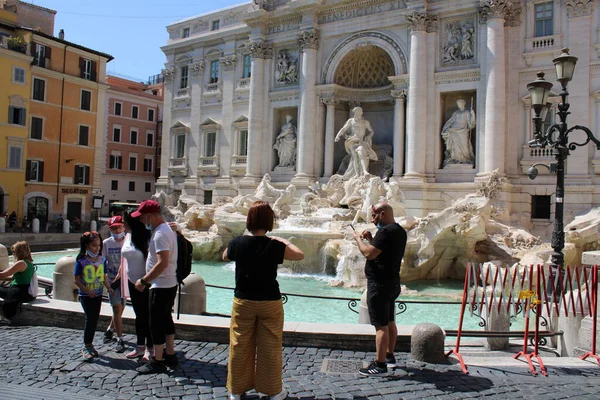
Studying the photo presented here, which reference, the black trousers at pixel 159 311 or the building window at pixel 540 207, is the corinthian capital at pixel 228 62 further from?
the black trousers at pixel 159 311

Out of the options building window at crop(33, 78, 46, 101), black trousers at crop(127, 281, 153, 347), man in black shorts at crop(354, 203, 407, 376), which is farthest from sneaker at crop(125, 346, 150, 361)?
building window at crop(33, 78, 46, 101)

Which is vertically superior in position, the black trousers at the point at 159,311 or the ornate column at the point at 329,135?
the ornate column at the point at 329,135

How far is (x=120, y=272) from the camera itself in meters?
6.79

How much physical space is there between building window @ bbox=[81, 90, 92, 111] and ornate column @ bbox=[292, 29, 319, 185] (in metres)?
16.3

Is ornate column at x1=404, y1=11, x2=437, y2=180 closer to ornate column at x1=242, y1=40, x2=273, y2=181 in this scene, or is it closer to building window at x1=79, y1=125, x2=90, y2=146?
ornate column at x1=242, y1=40, x2=273, y2=181

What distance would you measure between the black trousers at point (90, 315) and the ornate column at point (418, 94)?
1801 cm

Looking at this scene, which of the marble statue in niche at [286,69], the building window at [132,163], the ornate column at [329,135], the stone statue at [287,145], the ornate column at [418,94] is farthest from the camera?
the building window at [132,163]

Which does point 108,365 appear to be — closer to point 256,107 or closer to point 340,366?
point 340,366

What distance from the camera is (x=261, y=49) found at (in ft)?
93.5

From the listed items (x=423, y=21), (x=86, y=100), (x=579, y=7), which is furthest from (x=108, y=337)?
(x=86, y=100)

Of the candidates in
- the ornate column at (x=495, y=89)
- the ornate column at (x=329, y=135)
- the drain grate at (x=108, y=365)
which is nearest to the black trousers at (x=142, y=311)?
the drain grate at (x=108, y=365)

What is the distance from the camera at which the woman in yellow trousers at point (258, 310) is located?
189 inches

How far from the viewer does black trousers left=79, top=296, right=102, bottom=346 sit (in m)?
6.36

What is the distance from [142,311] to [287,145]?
884 inches
